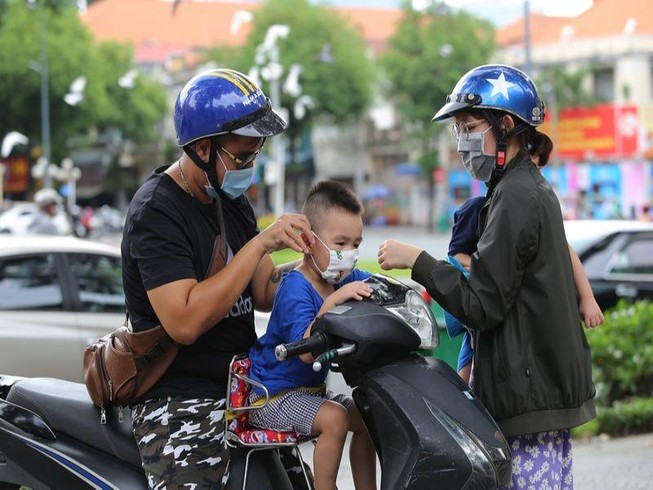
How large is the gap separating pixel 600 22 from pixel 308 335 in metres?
51.1

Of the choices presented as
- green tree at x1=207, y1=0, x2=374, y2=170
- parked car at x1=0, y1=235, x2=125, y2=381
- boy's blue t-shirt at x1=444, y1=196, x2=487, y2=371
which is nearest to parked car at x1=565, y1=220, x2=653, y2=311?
parked car at x1=0, y1=235, x2=125, y2=381

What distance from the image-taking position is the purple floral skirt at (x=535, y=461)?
2961 millimetres

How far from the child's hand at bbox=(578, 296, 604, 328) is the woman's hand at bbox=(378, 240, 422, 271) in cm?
62

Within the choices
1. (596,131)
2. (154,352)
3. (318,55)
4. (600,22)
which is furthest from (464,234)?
(600,22)

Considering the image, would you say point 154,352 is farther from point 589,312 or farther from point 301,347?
point 589,312

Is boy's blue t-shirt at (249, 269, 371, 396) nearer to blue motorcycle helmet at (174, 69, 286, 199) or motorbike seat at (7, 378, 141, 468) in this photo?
blue motorcycle helmet at (174, 69, 286, 199)

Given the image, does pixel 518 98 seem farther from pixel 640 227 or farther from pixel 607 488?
pixel 640 227

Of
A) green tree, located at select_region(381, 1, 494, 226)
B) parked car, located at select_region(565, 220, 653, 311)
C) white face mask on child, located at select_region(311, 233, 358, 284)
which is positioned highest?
green tree, located at select_region(381, 1, 494, 226)

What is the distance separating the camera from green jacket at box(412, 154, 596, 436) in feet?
9.25

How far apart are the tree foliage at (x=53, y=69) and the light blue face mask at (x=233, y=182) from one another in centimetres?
4505

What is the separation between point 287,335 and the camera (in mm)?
2939

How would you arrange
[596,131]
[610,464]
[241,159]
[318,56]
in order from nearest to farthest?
[241,159] → [610,464] → [596,131] → [318,56]

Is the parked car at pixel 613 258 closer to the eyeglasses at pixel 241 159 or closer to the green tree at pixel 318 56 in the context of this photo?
the eyeglasses at pixel 241 159

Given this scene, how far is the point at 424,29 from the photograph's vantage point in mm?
50406
